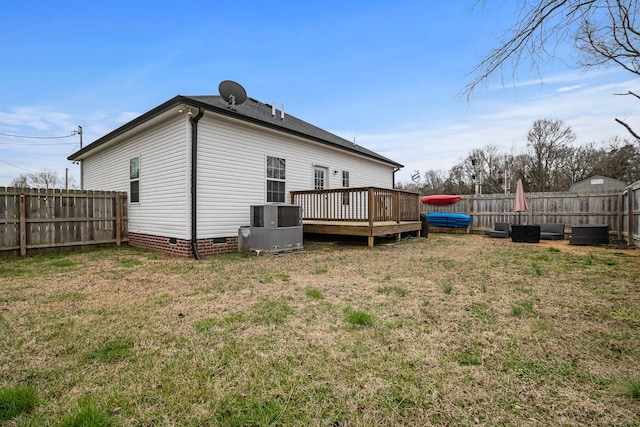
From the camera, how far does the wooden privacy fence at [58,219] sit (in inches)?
Answer: 261

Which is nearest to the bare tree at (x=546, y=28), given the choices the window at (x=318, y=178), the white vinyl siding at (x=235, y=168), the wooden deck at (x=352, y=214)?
the wooden deck at (x=352, y=214)

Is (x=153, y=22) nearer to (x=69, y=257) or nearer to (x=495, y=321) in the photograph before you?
(x=69, y=257)

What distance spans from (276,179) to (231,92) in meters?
2.60

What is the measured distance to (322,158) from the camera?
10.3m

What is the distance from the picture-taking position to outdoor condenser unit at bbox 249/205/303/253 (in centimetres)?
694

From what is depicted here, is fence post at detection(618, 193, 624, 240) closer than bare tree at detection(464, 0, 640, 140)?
No

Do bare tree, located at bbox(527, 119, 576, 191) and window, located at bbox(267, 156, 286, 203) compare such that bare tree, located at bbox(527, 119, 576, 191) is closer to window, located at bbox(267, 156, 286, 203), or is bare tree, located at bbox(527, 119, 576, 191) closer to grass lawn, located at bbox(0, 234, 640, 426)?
grass lawn, located at bbox(0, 234, 640, 426)

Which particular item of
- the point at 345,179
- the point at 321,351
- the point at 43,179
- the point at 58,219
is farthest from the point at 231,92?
the point at 43,179

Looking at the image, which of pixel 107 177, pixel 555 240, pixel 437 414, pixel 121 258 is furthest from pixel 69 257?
pixel 555 240

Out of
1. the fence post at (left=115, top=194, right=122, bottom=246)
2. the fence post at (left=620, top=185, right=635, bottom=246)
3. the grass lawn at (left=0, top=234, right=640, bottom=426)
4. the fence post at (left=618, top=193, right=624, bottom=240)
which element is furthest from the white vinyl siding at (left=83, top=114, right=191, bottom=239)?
the fence post at (left=618, top=193, right=624, bottom=240)

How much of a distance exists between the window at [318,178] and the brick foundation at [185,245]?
12.4 ft

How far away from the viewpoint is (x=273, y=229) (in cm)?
696

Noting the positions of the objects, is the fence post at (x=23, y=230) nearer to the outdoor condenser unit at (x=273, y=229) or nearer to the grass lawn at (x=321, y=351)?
the grass lawn at (x=321, y=351)

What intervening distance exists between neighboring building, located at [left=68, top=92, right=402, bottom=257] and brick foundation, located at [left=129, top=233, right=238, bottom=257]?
23 millimetres
